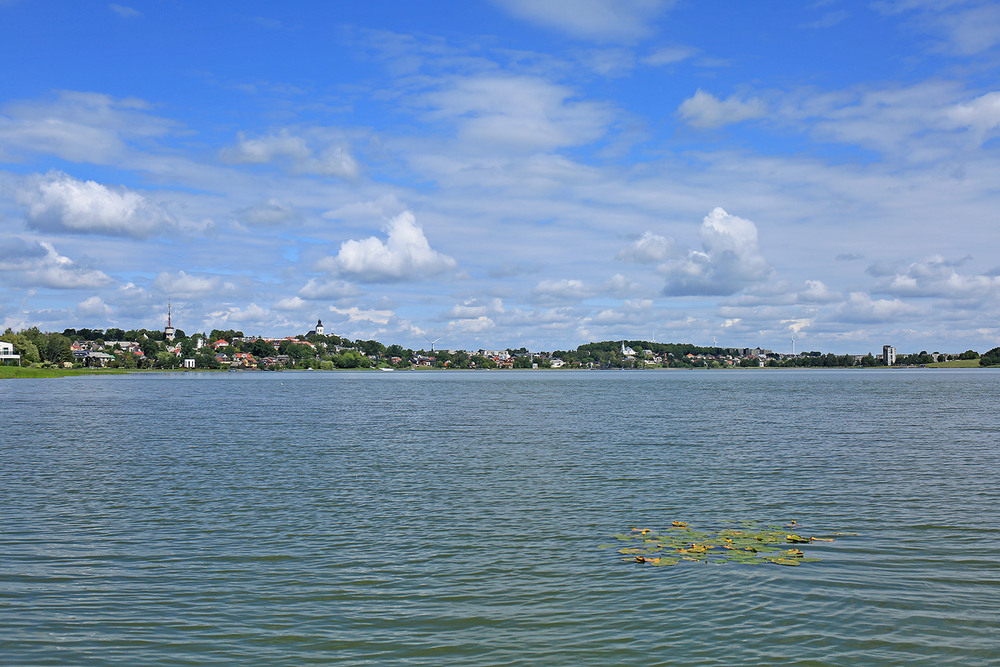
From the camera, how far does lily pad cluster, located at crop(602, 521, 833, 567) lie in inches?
658

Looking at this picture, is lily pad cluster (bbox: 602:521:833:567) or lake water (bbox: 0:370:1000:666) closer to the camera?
lake water (bbox: 0:370:1000:666)

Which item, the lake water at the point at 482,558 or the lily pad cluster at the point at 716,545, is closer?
the lake water at the point at 482,558

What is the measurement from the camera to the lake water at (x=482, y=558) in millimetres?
12094

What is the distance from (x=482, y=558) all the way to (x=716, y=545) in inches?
228

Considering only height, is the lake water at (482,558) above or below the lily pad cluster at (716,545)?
below

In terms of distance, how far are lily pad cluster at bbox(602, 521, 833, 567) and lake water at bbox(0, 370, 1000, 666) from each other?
1.52ft

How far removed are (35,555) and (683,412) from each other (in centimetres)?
6030

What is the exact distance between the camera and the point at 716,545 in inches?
704

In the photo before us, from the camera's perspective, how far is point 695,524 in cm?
2055

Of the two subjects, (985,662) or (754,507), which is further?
(754,507)

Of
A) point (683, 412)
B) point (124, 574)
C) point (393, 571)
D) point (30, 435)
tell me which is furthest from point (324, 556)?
point (683, 412)

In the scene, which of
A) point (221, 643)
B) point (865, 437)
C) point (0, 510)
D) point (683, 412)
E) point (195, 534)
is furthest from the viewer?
point (683, 412)

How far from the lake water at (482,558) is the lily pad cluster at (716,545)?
464mm

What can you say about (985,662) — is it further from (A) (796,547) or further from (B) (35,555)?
(B) (35,555)
